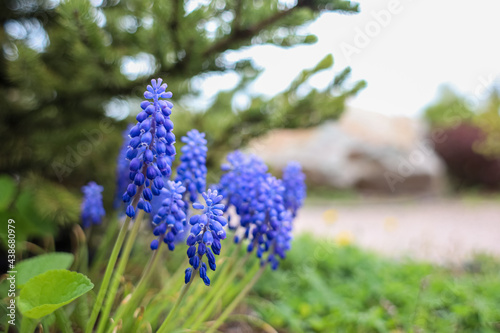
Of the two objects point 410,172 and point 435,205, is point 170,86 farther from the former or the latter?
point 410,172

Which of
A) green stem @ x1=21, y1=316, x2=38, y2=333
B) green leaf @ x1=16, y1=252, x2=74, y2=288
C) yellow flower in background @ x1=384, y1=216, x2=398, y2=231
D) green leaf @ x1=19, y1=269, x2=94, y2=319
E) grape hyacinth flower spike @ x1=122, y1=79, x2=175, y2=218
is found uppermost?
yellow flower in background @ x1=384, y1=216, x2=398, y2=231

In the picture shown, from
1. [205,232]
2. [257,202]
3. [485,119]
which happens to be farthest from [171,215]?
[485,119]

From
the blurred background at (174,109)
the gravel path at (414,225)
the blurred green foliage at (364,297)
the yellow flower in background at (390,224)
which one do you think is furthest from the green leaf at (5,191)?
the yellow flower in background at (390,224)

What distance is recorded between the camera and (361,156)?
11.2 metres

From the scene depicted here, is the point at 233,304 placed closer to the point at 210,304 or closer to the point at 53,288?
the point at 210,304

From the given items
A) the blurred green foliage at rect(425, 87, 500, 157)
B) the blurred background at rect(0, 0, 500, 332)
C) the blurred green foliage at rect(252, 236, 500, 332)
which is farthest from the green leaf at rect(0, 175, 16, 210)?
the blurred green foliage at rect(425, 87, 500, 157)

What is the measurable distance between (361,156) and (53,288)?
1071 centimetres

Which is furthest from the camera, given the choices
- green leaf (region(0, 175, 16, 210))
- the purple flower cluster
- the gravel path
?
the gravel path

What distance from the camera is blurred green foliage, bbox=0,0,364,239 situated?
1930 mm

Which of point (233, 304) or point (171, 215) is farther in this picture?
point (233, 304)

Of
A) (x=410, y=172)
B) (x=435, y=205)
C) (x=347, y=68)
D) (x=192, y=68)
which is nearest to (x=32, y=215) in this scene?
(x=192, y=68)

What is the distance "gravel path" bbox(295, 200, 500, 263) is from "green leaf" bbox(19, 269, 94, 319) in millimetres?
3384

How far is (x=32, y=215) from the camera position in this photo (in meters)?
2.12

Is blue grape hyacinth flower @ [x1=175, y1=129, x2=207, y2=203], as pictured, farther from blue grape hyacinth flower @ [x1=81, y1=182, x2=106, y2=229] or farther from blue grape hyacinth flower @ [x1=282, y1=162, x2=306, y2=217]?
blue grape hyacinth flower @ [x1=81, y1=182, x2=106, y2=229]
